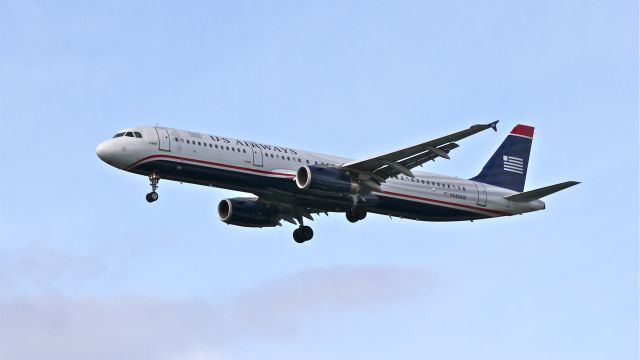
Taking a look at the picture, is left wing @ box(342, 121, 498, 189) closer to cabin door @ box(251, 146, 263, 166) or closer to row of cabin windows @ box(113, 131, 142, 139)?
cabin door @ box(251, 146, 263, 166)

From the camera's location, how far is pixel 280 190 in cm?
6056

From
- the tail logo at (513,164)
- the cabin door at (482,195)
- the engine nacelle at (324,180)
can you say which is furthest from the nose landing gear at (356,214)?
the tail logo at (513,164)

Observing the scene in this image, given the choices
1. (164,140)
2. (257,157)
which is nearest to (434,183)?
(257,157)

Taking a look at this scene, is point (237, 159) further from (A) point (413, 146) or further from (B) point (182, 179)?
(A) point (413, 146)

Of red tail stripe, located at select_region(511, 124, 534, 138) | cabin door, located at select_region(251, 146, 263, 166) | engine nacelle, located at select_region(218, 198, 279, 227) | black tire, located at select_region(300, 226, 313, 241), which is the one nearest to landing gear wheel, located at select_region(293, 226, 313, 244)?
black tire, located at select_region(300, 226, 313, 241)

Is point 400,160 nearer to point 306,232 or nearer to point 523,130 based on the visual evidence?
point 306,232

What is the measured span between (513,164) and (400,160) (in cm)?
1263

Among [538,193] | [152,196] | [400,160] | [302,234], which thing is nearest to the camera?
[152,196]

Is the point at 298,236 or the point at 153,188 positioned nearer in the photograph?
the point at 153,188

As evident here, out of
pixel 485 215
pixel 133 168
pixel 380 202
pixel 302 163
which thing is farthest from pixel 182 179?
pixel 485 215

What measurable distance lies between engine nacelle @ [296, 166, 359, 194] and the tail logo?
1347 centimetres

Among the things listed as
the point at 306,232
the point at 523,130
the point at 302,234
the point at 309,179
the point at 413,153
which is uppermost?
the point at 523,130

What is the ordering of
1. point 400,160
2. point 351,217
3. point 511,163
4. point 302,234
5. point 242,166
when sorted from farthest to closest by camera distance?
point 511,163 → point 302,234 → point 351,217 → point 400,160 → point 242,166

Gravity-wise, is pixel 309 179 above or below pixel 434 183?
below
